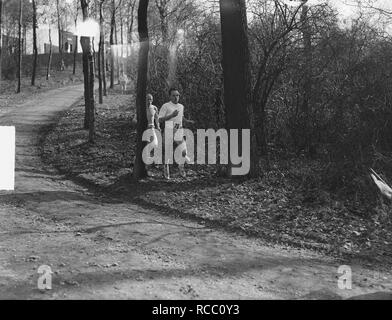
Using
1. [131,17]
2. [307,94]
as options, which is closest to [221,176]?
[307,94]

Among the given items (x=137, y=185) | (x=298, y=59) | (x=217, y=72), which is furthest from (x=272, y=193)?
(x=217, y=72)

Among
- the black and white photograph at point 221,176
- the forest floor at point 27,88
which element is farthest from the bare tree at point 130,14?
the black and white photograph at point 221,176

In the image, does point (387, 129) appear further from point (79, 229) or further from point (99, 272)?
point (99, 272)

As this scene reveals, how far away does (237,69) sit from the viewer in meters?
10.9

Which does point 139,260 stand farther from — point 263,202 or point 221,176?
point 221,176

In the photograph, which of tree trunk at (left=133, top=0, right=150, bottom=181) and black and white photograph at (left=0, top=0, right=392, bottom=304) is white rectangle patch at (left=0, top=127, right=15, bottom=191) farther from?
tree trunk at (left=133, top=0, right=150, bottom=181)

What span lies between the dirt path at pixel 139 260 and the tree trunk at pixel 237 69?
3315mm

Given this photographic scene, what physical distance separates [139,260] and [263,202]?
13.4ft

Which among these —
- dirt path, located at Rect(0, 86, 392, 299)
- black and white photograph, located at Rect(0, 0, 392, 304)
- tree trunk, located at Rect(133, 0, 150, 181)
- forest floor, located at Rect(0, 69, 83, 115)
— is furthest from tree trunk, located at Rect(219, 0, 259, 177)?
forest floor, located at Rect(0, 69, 83, 115)

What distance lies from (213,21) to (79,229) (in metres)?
10.7

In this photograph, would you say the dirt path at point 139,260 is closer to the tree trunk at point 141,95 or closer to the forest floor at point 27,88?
the tree trunk at point 141,95

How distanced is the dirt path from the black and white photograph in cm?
3
